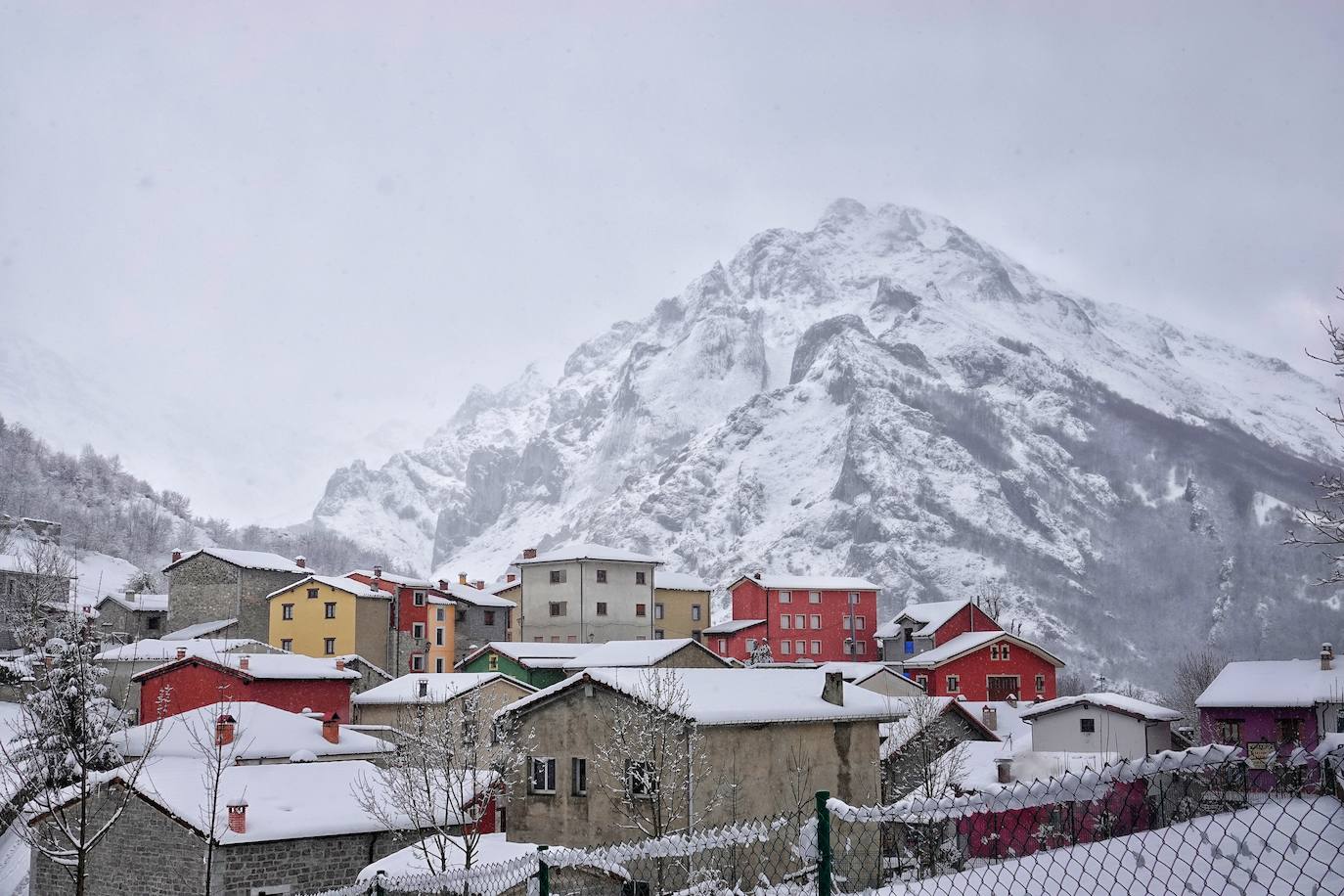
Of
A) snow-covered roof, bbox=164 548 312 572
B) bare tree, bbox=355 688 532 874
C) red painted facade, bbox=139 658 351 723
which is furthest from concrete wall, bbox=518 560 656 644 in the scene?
bare tree, bbox=355 688 532 874

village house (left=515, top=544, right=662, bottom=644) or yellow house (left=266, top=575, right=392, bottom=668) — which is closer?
yellow house (left=266, top=575, right=392, bottom=668)

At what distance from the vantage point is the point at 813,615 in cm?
10756

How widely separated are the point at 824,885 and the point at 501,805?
→ 93.9 ft

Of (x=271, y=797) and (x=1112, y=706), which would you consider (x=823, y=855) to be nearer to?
(x=271, y=797)

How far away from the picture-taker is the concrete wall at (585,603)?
86.4 metres

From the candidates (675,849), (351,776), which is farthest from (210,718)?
(675,849)

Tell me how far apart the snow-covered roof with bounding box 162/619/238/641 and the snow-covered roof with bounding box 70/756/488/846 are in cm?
4484

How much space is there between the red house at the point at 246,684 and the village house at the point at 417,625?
91.4 feet

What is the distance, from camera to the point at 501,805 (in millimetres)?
33000


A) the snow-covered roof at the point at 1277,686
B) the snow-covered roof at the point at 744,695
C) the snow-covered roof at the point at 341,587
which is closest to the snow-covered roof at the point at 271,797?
the snow-covered roof at the point at 744,695

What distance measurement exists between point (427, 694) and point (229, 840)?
24.9 m

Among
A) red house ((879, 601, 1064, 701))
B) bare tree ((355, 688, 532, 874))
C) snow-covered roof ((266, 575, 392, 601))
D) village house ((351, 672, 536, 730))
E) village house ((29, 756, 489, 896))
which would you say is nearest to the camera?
bare tree ((355, 688, 532, 874))

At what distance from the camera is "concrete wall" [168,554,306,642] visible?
77062 mm

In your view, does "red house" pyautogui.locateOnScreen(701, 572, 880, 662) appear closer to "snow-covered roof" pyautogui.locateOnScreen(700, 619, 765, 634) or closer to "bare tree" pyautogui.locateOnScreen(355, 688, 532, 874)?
"snow-covered roof" pyautogui.locateOnScreen(700, 619, 765, 634)
